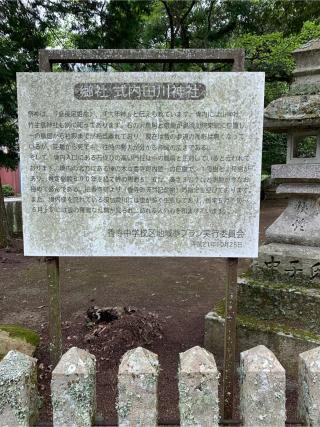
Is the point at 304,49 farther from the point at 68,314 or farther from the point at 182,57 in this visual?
the point at 68,314

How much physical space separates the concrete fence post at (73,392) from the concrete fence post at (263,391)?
0.73 m

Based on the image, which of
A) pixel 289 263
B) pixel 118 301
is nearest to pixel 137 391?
pixel 289 263

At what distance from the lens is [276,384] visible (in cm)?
165

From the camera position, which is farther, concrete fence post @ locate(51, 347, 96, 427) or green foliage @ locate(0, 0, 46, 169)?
green foliage @ locate(0, 0, 46, 169)

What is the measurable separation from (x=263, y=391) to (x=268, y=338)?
1797mm

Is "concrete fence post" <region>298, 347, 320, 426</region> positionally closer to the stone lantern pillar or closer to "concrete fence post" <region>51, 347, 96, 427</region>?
"concrete fence post" <region>51, 347, 96, 427</region>

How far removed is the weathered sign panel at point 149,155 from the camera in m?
2.25

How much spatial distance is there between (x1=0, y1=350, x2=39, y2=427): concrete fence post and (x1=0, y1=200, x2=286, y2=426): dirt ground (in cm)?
25

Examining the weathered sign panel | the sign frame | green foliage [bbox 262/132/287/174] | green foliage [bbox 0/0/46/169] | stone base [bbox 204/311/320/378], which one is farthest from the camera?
green foliage [bbox 262/132/287/174]

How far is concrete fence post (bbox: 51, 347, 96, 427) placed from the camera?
5.57 ft

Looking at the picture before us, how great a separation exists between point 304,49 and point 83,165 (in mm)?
2552

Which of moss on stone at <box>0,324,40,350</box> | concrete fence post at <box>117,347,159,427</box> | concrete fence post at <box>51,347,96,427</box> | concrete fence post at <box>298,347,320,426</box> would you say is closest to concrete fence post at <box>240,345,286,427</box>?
concrete fence post at <box>298,347,320,426</box>

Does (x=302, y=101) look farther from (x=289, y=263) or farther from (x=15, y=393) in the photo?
(x=15, y=393)

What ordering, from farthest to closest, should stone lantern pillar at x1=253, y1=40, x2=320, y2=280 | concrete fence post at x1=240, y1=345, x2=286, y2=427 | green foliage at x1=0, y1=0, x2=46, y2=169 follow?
green foliage at x1=0, y1=0, x2=46, y2=169 → stone lantern pillar at x1=253, y1=40, x2=320, y2=280 → concrete fence post at x1=240, y1=345, x2=286, y2=427
